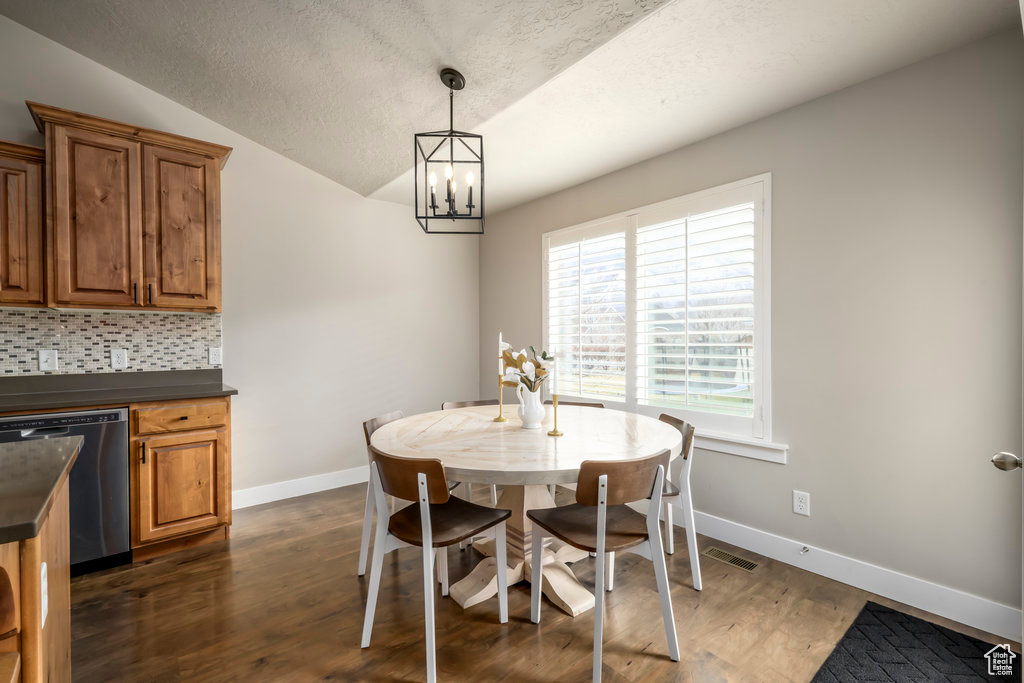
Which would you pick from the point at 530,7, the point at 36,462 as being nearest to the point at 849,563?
the point at 530,7

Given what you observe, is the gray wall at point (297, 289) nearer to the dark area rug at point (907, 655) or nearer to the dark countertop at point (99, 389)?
the dark countertop at point (99, 389)

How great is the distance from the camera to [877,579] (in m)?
2.26

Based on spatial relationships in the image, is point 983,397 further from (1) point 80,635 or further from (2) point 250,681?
(1) point 80,635

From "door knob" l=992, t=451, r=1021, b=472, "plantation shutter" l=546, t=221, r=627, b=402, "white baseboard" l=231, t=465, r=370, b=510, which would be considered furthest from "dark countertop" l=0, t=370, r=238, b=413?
"door knob" l=992, t=451, r=1021, b=472

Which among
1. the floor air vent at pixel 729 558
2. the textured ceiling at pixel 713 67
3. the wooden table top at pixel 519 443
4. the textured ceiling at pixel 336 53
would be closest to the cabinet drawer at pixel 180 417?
the wooden table top at pixel 519 443

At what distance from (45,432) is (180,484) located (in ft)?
2.23

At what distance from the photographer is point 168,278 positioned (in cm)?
284

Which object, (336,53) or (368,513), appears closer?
(368,513)

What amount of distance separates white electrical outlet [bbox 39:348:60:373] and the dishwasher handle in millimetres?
687

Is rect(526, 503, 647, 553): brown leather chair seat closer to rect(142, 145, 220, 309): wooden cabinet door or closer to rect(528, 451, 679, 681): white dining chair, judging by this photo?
rect(528, 451, 679, 681): white dining chair

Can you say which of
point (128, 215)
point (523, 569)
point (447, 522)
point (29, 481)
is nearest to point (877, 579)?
point (523, 569)

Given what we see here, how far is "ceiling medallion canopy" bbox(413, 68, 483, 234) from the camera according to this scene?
7.00 ft

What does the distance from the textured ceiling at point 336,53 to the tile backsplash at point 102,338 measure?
1.52 metres

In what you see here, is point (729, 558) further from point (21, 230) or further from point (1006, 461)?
point (21, 230)
